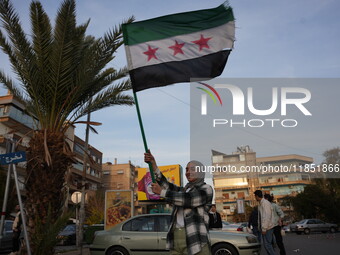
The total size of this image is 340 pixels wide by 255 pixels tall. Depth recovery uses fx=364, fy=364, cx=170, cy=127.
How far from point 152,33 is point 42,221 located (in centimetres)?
583

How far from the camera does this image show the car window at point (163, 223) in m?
9.10

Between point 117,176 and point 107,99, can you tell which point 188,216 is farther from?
point 117,176

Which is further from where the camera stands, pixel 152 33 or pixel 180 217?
pixel 152 33

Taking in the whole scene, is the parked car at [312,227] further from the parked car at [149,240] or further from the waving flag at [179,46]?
the waving flag at [179,46]

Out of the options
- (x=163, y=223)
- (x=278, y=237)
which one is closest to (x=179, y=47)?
(x=163, y=223)

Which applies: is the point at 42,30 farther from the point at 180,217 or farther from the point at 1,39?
the point at 180,217

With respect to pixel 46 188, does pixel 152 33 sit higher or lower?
higher

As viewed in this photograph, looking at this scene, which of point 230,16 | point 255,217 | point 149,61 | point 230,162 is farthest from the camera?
point 230,162

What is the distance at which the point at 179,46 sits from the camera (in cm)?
533

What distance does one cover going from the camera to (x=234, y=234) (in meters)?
8.88

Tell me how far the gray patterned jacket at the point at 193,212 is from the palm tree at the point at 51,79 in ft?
18.6

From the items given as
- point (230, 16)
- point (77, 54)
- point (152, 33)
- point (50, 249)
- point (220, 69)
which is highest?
point (77, 54)

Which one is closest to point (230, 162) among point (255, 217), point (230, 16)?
point (255, 217)

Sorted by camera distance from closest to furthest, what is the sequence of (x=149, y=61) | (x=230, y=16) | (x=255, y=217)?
(x=149, y=61)
(x=230, y=16)
(x=255, y=217)
